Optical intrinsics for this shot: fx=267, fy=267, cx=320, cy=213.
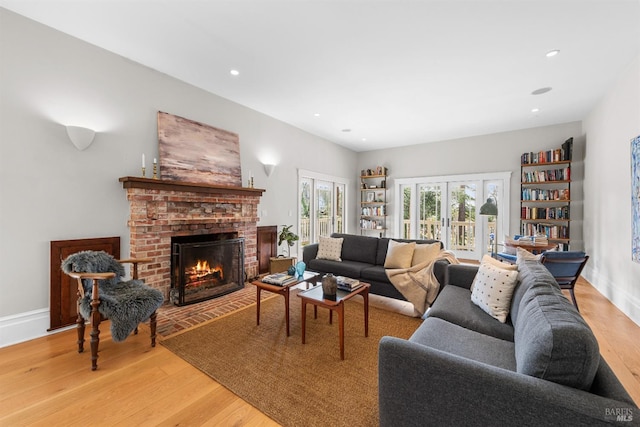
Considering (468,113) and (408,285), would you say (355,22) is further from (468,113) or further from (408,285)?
(468,113)

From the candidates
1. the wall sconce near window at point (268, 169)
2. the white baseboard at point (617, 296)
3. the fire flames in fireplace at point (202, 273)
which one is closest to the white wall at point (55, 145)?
the fire flames in fireplace at point (202, 273)

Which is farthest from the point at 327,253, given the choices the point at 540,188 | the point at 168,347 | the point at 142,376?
the point at 540,188

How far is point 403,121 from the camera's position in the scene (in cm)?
503

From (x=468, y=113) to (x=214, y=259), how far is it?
188 inches

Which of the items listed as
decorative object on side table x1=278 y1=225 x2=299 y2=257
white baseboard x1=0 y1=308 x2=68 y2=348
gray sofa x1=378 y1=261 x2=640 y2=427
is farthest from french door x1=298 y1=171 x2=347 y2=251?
gray sofa x1=378 y1=261 x2=640 y2=427

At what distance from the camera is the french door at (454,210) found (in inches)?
230

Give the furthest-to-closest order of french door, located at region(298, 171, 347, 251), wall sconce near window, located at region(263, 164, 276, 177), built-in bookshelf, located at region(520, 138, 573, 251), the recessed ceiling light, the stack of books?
french door, located at region(298, 171, 347, 251) → built-in bookshelf, located at region(520, 138, 573, 251) → wall sconce near window, located at region(263, 164, 276, 177) → the recessed ceiling light → the stack of books

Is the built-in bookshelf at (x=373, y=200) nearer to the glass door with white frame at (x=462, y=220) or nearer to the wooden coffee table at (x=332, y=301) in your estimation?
the glass door with white frame at (x=462, y=220)

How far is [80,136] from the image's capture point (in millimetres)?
2676

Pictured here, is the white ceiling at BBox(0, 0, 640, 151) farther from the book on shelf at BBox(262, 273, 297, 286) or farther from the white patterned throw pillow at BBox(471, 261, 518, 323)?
the book on shelf at BBox(262, 273, 297, 286)

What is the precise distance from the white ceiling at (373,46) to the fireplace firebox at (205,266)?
2138 millimetres

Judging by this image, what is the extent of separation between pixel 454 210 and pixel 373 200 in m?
2.01

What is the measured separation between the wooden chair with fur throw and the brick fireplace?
0.74 m

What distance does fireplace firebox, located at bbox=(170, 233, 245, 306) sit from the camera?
3301 millimetres
